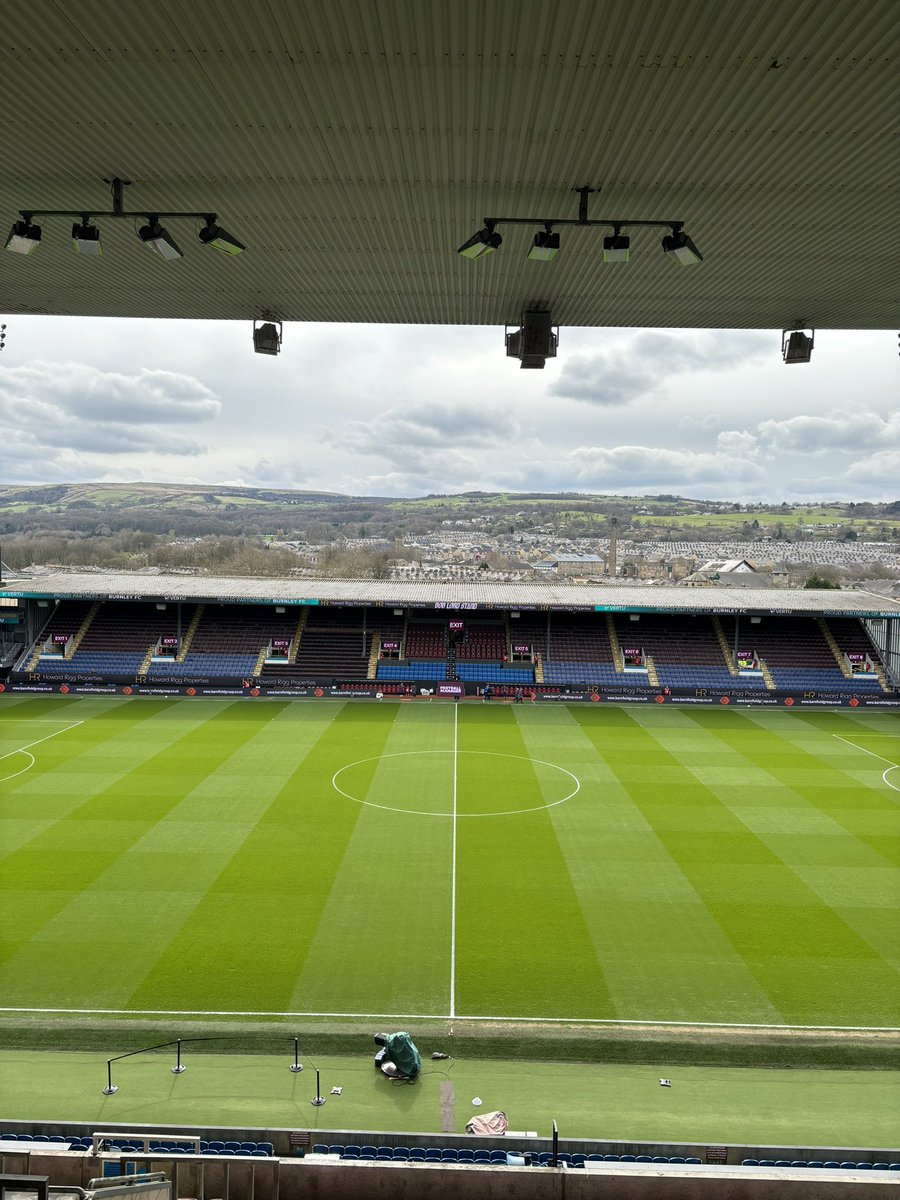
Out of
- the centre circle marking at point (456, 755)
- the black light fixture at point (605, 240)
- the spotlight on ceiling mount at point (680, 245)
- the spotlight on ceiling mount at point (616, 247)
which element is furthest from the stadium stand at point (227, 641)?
the spotlight on ceiling mount at point (680, 245)

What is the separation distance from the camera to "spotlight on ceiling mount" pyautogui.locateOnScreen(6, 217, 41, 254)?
811cm

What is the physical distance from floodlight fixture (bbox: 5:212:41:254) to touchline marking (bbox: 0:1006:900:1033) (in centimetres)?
1052

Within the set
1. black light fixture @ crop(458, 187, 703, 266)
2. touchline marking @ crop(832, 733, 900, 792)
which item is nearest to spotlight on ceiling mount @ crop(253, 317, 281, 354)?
black light fixture @ crop(458, 187, 703, 266)

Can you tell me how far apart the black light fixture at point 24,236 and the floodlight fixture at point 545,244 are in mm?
4956

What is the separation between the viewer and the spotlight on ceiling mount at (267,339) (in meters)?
11.1

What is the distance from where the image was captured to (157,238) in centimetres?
804

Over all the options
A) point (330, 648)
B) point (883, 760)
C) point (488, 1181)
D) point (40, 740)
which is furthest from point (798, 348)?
point (330, 648)

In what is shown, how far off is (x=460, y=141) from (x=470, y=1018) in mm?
11440

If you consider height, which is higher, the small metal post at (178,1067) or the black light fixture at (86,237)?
the black light fixture at (86,237)

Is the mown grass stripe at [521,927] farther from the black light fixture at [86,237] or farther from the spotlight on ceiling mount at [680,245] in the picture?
the black light fixture at [86,237]

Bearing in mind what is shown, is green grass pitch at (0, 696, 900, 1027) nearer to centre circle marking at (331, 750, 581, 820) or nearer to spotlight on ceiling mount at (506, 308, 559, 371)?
centre circle marking at (331, 750, 581, 820)

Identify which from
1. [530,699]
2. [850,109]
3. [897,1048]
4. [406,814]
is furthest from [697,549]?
[850,109]

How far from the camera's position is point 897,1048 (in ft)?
38.3

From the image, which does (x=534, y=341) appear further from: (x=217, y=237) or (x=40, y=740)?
(x=40, y=740)
